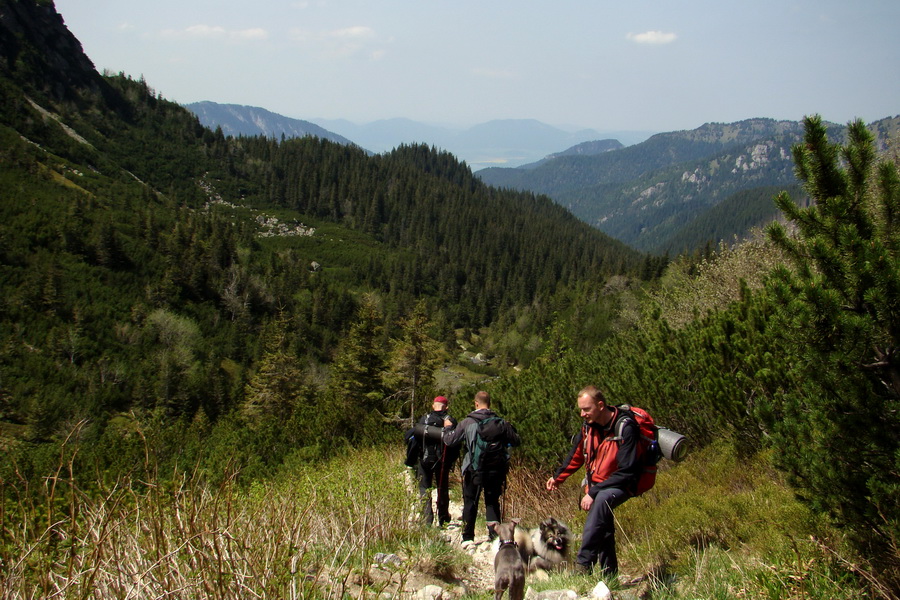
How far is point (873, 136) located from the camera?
9.88 feet

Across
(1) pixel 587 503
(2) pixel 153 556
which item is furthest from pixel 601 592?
(2) pixel 153 556

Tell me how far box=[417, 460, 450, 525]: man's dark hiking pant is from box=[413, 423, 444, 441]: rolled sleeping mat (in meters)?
0.28

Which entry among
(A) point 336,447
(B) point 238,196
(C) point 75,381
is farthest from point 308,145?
(A) point 336,447

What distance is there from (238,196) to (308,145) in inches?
1523

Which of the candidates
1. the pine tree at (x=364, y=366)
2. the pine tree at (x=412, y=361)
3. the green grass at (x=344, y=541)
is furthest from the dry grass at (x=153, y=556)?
the pine tree at (x=364, y=366)

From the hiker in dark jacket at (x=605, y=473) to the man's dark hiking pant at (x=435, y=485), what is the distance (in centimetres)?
197

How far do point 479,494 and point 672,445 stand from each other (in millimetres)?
2148

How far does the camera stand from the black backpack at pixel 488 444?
4.85 meters

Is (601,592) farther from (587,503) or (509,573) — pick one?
(587,503)

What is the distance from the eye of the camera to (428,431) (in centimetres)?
565

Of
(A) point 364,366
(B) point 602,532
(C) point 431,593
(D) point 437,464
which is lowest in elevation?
A: (A) point 364,366

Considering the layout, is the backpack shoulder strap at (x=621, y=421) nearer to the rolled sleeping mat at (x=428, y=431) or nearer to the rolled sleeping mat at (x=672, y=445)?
the rolled sleeping mat at (x=672, y=445)

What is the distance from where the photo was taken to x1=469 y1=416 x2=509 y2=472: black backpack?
4.85 m

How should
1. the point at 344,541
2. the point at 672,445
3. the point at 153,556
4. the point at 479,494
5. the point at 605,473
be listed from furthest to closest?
the point at 479,494 < the point at 605,473 < the point at 672,445 < the point at 344,541 < the point at 153,556
